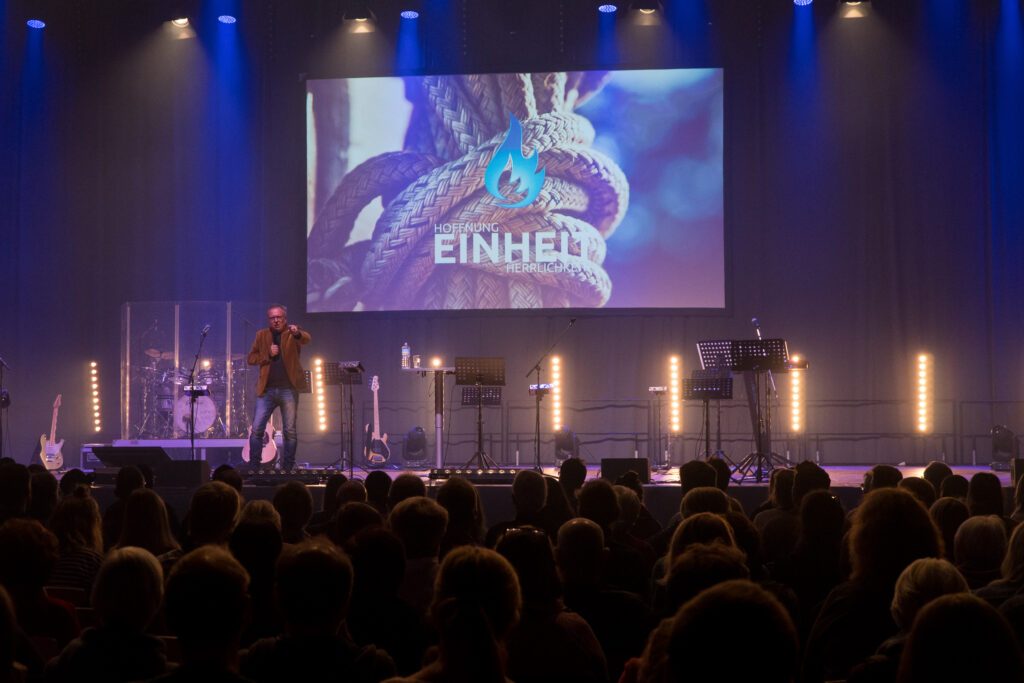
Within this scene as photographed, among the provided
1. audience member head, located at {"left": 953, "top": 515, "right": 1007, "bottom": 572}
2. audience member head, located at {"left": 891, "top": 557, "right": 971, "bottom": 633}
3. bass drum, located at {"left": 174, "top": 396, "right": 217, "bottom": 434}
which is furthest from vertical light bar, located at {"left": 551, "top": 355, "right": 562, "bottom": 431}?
audience member head, located at {"left": 891, "top": 557, "right": 971, "bottom": 633}

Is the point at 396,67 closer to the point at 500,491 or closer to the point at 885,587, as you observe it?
the point at 500,491

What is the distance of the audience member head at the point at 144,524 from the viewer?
13.2 feet

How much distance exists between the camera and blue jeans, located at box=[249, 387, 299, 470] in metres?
10.9

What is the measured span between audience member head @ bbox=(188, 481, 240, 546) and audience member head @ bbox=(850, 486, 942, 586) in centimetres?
231

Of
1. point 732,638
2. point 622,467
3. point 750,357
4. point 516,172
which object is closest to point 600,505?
point 732,638

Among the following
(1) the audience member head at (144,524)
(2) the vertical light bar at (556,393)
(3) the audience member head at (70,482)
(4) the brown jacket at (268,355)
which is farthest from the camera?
(2) the vertical light bar at (556,393)

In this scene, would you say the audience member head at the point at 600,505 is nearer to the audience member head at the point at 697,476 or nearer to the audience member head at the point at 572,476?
the audience member head at the point at 697,476

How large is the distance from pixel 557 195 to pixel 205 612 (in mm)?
11356

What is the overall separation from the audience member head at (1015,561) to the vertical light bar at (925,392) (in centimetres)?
1039

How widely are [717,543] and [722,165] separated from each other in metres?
11.0

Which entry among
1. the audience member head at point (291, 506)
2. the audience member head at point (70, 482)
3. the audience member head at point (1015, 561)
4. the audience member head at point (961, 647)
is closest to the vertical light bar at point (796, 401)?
the audience member head at point (70, 482)

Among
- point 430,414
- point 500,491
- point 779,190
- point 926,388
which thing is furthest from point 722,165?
point 500,491

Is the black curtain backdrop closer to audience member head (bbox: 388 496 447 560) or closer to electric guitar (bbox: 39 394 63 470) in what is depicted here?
electric guitar (bbox: 39 394 63 470)

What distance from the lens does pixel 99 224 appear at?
14000mm
